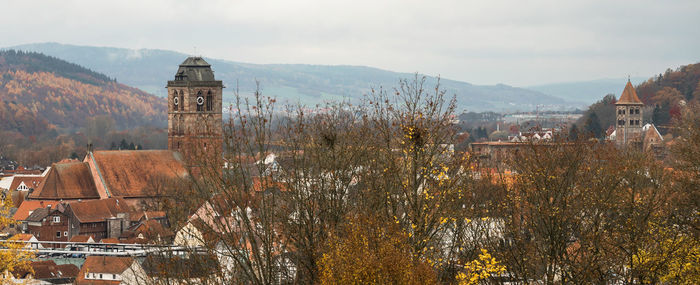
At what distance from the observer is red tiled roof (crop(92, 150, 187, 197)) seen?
81.1 metres

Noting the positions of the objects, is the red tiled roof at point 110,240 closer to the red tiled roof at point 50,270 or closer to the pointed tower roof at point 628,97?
the red tiled roof at point 50,270

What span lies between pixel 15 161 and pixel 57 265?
13138 centimetres

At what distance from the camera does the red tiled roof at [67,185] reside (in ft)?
265

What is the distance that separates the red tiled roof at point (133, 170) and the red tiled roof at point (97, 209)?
10.4ft

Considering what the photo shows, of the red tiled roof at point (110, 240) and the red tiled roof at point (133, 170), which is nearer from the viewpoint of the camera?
the red tiled roof at point (110, 240)

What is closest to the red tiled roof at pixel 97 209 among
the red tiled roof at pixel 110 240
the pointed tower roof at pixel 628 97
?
the red tiled roof at pixel 110 240

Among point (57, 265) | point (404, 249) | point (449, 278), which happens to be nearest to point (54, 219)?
point (57, 265)

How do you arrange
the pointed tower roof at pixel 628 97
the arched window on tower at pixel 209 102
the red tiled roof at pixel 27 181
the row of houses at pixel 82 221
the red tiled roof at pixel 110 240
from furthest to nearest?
the pointed tower roof at pixel 628 97 → the red tiled roof at pixel 27 181 → the arched window on tower at pixel 209 102 → the row of houses at pixel 82 221 → the red tiled roof at pixel 110 240

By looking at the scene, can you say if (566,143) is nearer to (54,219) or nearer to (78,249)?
(78,249)

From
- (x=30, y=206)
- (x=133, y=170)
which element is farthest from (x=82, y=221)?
(x=133, y=170)

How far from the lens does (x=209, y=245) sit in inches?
882

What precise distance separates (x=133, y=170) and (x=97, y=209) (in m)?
7.97

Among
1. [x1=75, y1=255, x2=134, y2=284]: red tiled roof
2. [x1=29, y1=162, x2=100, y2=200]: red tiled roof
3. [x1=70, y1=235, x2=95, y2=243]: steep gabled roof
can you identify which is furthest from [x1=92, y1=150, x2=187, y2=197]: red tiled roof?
[x1=75, y1=255, x2=134, y2=284]: red tiled roof

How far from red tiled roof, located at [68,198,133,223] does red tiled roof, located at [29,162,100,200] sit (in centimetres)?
496
